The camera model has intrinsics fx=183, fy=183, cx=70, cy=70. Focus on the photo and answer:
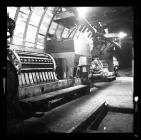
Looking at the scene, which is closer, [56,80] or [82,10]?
[82,10]

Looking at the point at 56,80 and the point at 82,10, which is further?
the point at 56,80

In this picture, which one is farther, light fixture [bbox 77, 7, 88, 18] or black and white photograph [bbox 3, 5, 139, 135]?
light fixture [bbox 77, 7, 88, 18]

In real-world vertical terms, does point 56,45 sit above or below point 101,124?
above

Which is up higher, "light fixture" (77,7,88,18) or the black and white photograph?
"light fixture" (77,7,88,18)

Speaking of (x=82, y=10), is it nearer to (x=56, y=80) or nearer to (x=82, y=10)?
(x=82, y=10)

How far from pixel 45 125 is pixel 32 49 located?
18.6ft

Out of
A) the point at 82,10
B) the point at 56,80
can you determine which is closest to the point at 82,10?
the point at 82,10

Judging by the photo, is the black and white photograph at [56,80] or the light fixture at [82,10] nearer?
the black and white photograph at [56,80]

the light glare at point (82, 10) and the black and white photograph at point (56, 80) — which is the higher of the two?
the light glare at point (82, 10)

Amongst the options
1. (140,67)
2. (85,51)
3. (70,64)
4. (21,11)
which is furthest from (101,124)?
(85,51)

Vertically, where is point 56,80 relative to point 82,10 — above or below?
below

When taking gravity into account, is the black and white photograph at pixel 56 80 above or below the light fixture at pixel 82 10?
below

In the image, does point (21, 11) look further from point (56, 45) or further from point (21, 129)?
point (21, 129)

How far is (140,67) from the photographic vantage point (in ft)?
10.4
